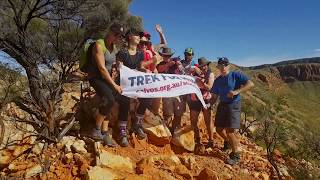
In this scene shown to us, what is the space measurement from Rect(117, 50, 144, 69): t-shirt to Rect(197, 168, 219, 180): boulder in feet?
7.22

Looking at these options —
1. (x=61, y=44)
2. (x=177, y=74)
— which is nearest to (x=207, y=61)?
(x=177, y=74)

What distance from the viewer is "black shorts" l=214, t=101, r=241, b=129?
299 inches

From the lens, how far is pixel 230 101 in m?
7.70

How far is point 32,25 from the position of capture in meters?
10.4

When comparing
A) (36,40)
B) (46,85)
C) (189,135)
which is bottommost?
(189,135)

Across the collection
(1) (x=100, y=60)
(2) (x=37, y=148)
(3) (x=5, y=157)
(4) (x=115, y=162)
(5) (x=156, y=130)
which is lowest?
(4) (x=115, y=162)

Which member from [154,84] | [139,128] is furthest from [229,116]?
[139,128]

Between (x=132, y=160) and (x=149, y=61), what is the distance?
1.85m

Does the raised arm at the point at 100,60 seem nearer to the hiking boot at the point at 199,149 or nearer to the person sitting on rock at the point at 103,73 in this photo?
the person sitting on rock at the point at 103,73

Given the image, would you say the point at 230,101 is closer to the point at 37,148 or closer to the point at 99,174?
the point at 99,174

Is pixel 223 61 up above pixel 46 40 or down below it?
below

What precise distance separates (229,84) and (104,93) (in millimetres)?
2489

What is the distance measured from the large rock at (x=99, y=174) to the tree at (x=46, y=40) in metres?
1.08

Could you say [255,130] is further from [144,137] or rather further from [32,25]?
[32,25]
